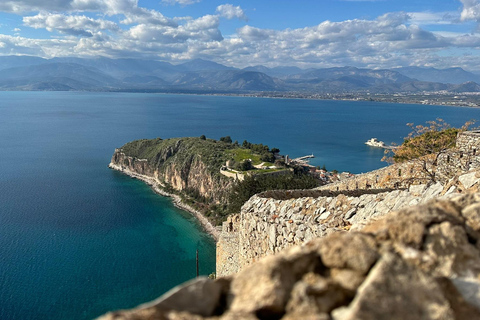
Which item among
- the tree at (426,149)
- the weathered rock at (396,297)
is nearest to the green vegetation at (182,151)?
the tree at (426,149)

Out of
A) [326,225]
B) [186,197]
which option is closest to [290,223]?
[326,225]

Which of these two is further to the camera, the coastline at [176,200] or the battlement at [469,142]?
the coastline at [176,200]

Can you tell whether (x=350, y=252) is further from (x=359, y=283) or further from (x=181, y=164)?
(x=181, y=164)

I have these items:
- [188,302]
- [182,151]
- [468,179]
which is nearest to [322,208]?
[468,179]

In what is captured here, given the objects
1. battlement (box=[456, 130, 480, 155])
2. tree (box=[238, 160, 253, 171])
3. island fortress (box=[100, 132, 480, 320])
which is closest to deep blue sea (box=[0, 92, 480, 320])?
tree (box=[238, 160, 253, 171])

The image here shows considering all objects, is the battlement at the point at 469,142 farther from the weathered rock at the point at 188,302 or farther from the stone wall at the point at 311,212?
the weathered rock at the point at 188,302

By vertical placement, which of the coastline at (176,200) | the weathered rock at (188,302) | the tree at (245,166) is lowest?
the coastline at (176,200)

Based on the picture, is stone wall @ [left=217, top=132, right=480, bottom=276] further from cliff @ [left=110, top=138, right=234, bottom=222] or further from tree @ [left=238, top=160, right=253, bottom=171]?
tree @ [left=238, top=160, right=253, bottom=171]
